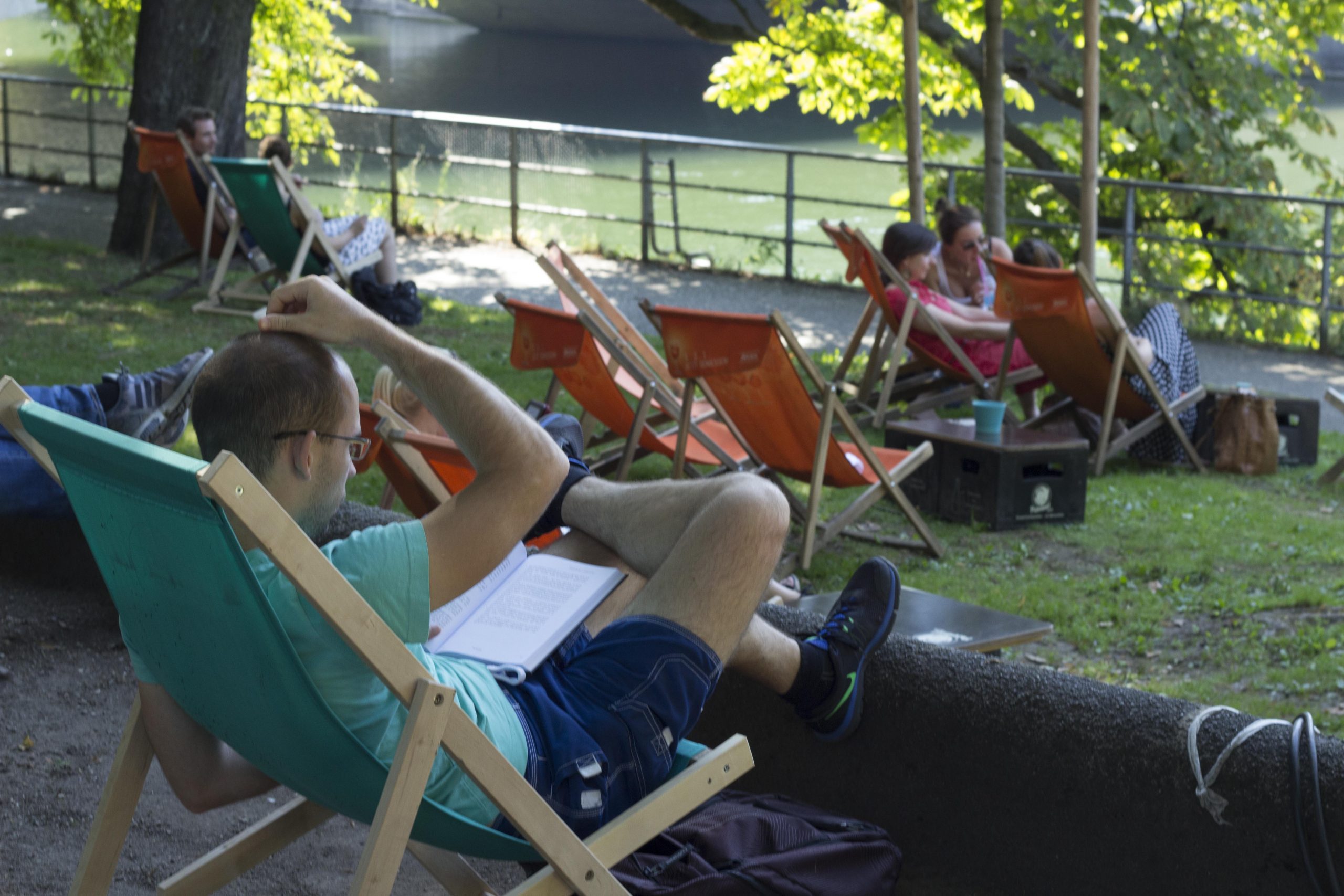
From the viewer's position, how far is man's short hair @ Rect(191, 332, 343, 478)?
76.0 inches

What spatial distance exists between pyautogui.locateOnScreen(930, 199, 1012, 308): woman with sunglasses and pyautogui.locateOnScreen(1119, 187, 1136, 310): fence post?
3.05 m

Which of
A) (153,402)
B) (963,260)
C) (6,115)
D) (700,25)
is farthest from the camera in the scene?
(6,115)

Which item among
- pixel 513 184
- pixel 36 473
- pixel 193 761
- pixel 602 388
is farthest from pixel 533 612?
pixel 513 184

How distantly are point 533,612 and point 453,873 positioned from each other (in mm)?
471

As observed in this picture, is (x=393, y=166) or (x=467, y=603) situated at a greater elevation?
(x=393, y=166)

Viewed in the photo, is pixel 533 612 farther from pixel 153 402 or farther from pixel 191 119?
pixel 191 119

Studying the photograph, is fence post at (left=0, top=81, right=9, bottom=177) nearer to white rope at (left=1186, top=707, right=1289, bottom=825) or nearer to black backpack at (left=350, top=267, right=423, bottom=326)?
black backpack at (left=350, top=267, right=423, bottom=326)

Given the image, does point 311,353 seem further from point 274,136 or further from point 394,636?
point 274,136

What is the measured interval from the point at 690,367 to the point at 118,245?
23.5 ft

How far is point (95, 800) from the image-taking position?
2.87 m

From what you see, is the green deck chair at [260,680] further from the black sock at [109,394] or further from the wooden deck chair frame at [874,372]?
the wooden deck chair frame at [874,372]

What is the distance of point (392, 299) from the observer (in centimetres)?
825

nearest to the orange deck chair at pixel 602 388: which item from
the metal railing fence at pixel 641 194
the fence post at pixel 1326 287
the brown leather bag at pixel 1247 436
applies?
the brown leather bag at pixel 1247 436

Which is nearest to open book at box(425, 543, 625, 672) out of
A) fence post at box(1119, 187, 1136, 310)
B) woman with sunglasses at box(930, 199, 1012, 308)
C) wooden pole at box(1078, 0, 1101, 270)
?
wooden pole at box(1078, 0, 1101, 270)
